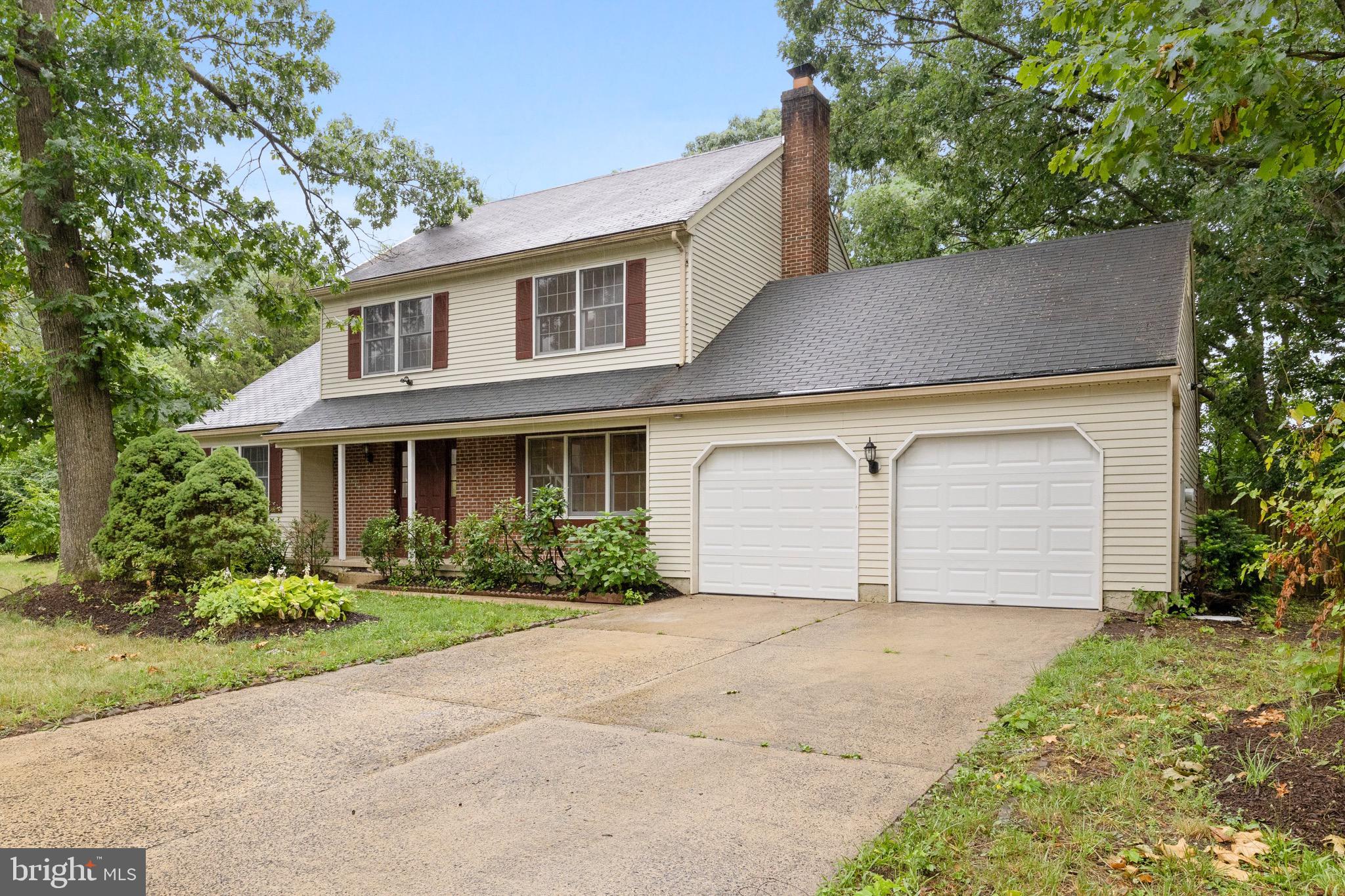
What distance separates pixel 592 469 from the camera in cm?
1367

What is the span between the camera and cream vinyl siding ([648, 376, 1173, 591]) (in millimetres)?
9062

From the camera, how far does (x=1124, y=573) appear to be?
30.2 ft

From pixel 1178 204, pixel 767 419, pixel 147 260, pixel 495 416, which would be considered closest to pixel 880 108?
pixel 1178 204

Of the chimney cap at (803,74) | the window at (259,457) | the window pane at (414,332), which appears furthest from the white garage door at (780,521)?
the window at (259,457)

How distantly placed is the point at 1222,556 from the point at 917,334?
14.7 feet

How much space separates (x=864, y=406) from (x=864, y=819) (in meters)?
7.64

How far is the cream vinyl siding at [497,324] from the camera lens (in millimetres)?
13133

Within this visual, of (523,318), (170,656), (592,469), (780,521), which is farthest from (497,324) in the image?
(170,656)

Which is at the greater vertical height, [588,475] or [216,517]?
[588,475]

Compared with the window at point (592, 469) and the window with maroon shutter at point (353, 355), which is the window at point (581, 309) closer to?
the window at point (592, 469)

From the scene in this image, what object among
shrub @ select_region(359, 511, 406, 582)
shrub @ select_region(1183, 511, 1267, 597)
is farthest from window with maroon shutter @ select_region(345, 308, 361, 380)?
shrub @ select_region(1183, 511, 1267, 597)

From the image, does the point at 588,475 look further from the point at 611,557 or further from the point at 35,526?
the point at 35,526

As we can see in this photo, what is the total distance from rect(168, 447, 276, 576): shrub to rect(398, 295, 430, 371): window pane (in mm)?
5710

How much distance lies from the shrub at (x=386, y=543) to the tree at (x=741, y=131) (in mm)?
22363
